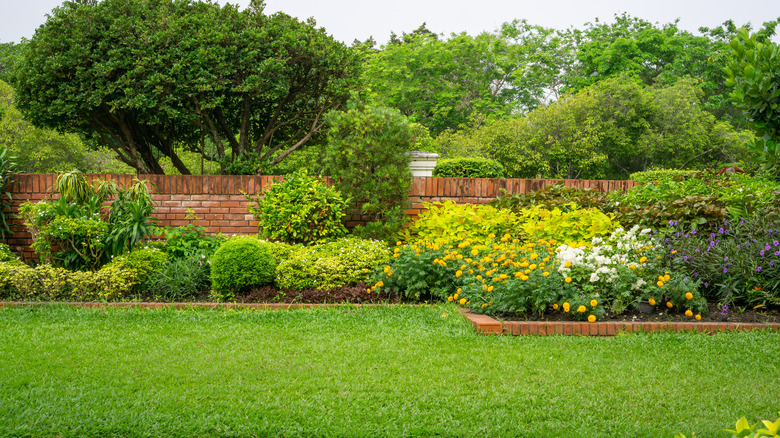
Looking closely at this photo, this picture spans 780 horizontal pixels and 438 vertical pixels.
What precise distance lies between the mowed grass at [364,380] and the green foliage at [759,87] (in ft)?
4.87

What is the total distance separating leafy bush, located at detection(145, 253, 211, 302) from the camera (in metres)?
6.15

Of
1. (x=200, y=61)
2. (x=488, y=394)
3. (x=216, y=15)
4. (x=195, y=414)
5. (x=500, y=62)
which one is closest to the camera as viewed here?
(x=195, y=414)

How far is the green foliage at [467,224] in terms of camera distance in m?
6.95

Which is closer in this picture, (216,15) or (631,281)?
(631,281)

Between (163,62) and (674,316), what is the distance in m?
9.12

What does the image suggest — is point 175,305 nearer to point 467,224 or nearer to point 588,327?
point 467,224

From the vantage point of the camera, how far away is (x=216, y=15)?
10398mm

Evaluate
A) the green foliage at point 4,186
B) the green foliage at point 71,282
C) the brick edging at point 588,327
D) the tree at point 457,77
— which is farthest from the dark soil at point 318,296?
the tree at point 457,77

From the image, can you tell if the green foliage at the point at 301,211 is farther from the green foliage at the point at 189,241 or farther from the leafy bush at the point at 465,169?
the leafy bush at the point at 465,169

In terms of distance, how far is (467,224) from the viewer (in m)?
7.05

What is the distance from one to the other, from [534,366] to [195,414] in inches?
89.6

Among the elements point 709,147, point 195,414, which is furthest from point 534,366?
point 709,147

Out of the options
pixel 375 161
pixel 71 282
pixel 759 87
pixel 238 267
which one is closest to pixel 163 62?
pixel 375 161

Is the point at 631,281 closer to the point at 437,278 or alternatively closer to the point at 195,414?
the point at 437,278
